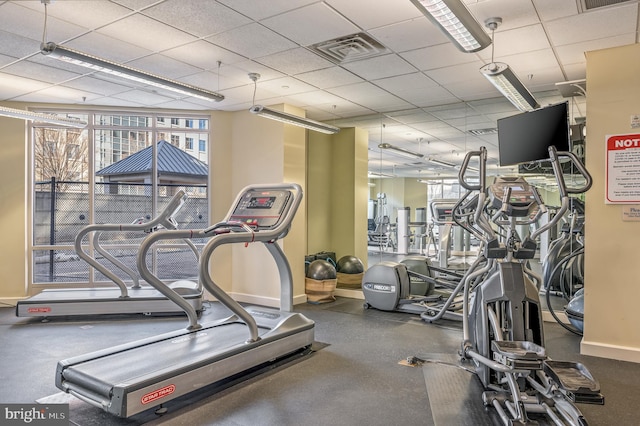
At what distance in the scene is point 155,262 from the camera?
6711mm

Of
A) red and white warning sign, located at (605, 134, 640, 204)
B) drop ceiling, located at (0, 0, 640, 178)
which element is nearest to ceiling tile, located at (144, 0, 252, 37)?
drop ceiling, located at (0, 0, 640, 178)

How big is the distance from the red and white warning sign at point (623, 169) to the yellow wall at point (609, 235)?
0.17 feet

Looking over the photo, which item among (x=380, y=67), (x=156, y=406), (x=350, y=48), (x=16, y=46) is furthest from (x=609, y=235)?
(x=16, y=46)

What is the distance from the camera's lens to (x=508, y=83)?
4.14m

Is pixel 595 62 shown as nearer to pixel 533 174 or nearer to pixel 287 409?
pixel 533 174

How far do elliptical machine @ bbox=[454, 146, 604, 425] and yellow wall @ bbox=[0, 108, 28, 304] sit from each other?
633cm

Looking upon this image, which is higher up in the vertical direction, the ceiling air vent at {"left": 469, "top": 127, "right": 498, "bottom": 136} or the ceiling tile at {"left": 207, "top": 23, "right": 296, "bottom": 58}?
the ceiling tile at {"left": 207, "top": 23, "right": 296, "bottom": 58}

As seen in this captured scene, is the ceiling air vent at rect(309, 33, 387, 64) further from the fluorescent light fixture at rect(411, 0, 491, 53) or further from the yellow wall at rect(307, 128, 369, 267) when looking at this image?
the yellow wall at rect(307, 128, 369, 267)

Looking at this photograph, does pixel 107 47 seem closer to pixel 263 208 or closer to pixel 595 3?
pixel 263 208

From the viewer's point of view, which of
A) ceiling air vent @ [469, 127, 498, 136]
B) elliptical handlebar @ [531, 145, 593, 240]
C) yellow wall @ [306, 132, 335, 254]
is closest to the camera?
elliptical handlebar @ [531, 145, 593, 240]

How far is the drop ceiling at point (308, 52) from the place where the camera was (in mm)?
3377

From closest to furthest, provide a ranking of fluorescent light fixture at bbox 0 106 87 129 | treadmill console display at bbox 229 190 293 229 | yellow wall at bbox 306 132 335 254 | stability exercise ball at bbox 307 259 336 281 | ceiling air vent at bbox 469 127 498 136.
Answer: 1. treadmill console display at bbox 229 190 293 229
2. fluorescent light fixture at bbox 0 106 87 129
3. stability exercise ball at bbox 307 259 336 281
4. ceiling air vent at bbox 469 127 498 136
5. yellow wall at bbox 306 132 335 254

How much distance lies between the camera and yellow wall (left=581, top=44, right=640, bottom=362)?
13.2 feet

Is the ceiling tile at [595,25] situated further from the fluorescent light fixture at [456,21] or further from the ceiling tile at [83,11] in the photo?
the ceiling tile at [83,11]
